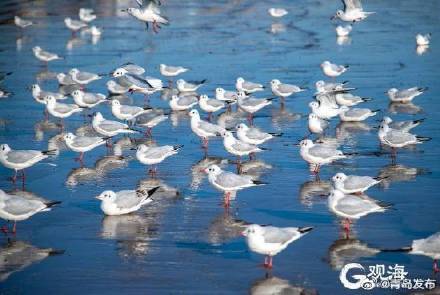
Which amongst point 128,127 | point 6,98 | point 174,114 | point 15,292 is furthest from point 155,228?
Answer: point 6,98

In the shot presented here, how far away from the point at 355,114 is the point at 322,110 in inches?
33.8

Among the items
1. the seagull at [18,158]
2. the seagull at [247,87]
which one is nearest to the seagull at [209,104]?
the seagull at [247,87]

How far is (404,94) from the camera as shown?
68.6 ft

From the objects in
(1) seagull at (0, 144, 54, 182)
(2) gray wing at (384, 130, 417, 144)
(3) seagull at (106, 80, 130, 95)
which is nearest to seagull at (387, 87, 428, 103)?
(2) gray wing at (384, 130, 417, 144)

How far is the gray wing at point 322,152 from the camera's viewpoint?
15.4m

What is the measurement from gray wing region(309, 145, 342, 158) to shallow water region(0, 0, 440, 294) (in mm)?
424

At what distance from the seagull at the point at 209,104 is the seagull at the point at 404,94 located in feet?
13.8

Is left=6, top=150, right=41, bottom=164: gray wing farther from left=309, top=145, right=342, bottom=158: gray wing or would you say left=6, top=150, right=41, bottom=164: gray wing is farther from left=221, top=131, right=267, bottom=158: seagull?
left=309, top=145, right=342, bottom=158: gray wing

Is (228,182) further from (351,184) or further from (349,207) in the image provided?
(349,207)

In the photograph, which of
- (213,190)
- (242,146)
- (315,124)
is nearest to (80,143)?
(242,146)

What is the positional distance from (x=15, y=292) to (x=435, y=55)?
20102 mm

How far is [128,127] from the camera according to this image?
18.4 meters

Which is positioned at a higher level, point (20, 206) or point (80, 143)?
point (80, 143)

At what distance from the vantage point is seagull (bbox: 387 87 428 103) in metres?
20.9
